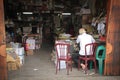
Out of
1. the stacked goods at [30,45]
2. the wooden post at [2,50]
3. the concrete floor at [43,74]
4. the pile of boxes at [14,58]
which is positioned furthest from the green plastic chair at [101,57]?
the stacked goods at [30,45]

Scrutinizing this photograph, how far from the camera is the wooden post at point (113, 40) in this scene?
23.3ft

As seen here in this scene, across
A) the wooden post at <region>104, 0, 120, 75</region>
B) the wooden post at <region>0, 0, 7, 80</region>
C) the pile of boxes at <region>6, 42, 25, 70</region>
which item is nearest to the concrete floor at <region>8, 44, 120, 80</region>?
the pile of boxes at <region>6, 42, 25, 70</region>

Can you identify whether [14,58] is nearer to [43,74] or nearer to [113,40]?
[43,74]

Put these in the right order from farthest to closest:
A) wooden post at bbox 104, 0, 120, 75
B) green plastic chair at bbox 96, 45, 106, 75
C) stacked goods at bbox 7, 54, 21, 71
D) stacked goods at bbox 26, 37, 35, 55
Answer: stacked goods at bbox 26, 37, 35, 55 < stacked goods at bbox 7, 54, 21, 71 < green plastic chair at bbox 96, 45, 106, 75 < wooden post at bbox 104, 0, 120, 75

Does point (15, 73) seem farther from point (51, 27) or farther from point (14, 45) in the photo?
point (51, 27)

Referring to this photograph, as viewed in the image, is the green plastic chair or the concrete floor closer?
the concrete floor

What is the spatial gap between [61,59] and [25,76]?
47.3 inches

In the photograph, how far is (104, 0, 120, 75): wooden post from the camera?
710 centimetres

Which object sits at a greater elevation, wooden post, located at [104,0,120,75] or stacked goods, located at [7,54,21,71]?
wooden post, located at [104,0,120,75]

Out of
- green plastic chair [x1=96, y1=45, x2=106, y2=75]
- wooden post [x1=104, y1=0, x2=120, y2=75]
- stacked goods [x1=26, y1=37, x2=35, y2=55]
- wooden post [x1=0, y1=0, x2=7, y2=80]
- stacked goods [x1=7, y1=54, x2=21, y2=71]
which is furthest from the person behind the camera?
stacked goods [x1=26, y1=37, x2=35, y2=55]

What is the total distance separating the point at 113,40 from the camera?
727cm

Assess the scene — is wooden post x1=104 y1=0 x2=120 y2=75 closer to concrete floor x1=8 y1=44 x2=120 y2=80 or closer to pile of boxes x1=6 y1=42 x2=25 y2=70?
concrete floor x1=8 y1=44 x2=120 y2=80

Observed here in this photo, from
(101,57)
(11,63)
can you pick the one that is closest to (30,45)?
(11,63)

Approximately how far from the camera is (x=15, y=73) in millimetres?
7695
